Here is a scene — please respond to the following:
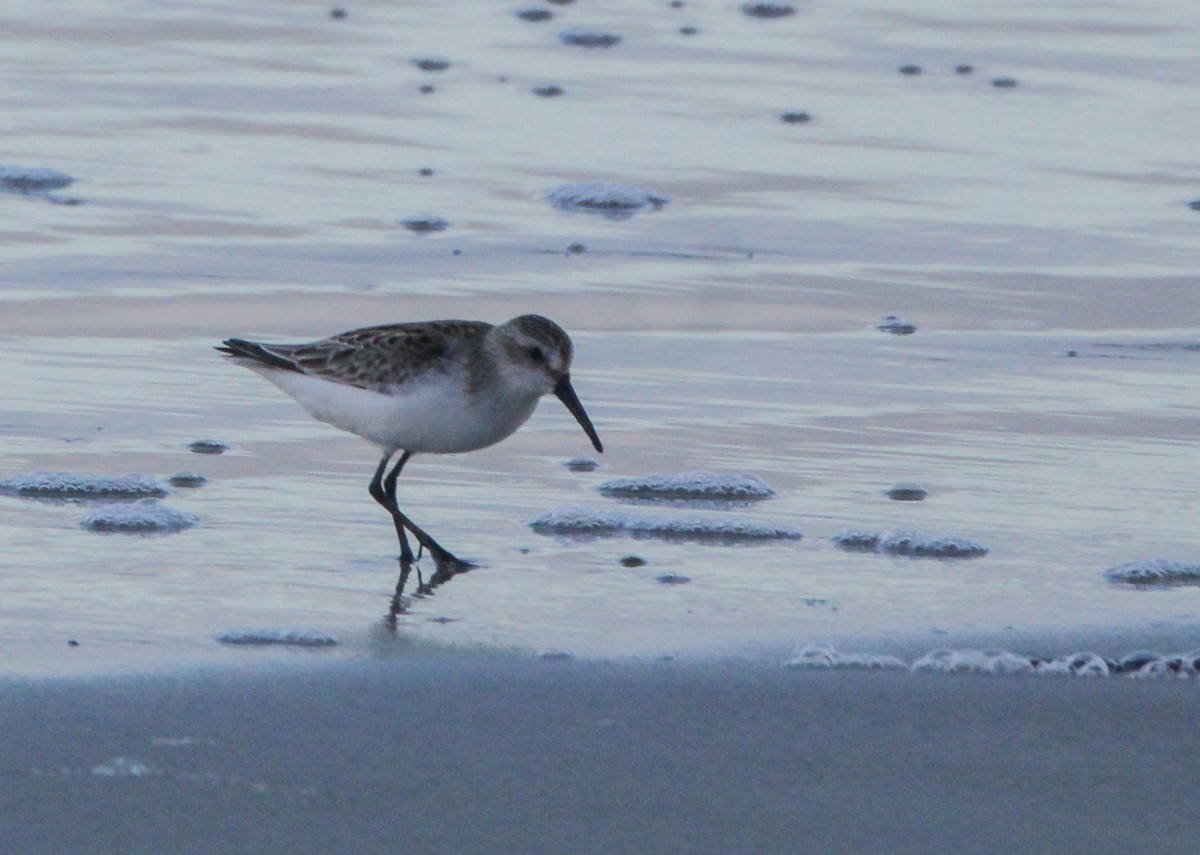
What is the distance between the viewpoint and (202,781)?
12.1 feet

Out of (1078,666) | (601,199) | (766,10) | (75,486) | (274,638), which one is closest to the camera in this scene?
(1078,666)

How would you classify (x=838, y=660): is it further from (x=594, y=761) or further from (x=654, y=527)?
(x=654, y=527)

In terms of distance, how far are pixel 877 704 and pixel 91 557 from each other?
6.43ft

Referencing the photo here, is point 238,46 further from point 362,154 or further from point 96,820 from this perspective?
point 96,820

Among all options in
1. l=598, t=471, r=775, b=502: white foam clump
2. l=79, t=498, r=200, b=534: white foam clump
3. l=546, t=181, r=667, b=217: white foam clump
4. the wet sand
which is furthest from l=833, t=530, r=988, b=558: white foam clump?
l=546, t=181, r=667, b=217: white foam clump

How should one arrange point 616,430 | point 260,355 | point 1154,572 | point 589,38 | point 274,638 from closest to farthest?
point 274,638
point 1154,572
point 260,355
point 616,430
point 589,38

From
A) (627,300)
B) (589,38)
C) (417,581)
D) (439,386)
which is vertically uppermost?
(589,38)

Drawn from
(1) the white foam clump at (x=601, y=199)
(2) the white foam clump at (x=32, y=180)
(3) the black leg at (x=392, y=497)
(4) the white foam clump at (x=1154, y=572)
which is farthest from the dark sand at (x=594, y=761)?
(2) the white foam clump at (x=32, y=180)

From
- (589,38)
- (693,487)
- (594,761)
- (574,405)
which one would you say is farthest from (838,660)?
(589,38)

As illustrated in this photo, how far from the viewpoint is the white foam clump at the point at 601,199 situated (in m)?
9.39

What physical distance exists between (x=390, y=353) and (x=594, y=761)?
2.26 m

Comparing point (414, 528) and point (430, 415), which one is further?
point (430, 415)

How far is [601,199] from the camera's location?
941 cm

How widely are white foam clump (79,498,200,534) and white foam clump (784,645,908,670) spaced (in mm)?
1736
